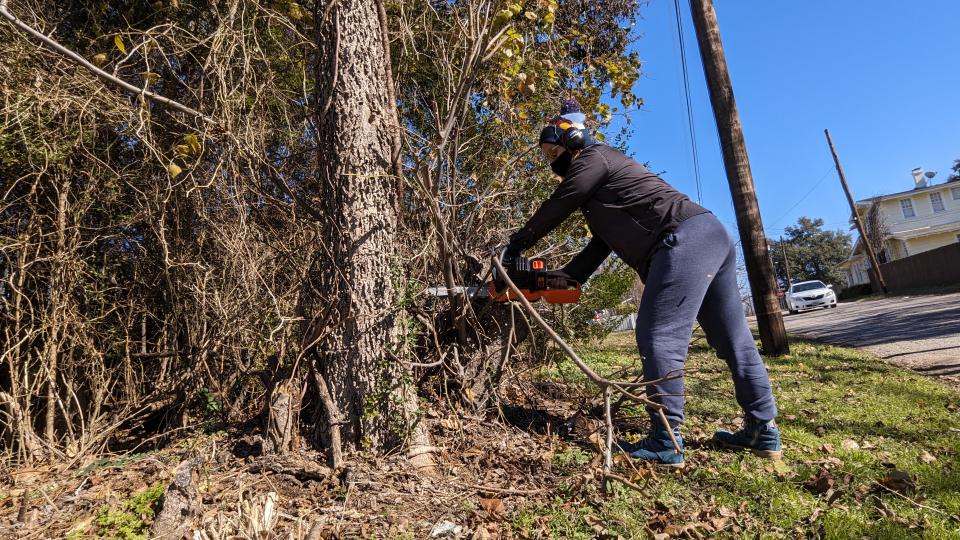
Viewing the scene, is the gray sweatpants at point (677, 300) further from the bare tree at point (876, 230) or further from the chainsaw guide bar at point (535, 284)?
the bare tree at point (876, 230)

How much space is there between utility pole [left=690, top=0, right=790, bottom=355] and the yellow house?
1438 inches

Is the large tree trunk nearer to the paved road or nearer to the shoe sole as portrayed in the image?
the shoe sole

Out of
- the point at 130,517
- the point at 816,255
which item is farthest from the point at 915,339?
the point at 816,255

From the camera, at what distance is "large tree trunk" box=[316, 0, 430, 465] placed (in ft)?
9.09

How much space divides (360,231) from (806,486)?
2412mm

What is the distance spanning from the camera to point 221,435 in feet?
10.4

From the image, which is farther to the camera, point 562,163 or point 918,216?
point 918,216

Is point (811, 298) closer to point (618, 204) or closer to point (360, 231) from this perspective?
point (618, 204)

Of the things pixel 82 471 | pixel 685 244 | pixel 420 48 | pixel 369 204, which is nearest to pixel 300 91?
pixel 420 48

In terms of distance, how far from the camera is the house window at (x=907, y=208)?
126 ft

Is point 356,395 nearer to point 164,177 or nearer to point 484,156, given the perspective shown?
point 164,177

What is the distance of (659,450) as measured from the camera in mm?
2758

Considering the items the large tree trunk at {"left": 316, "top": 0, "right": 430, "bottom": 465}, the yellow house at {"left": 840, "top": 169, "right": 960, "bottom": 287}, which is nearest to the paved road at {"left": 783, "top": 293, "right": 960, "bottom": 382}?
the large tree trunk at {"left": 316, "top": 0, "right": 430, "bottom": 465}

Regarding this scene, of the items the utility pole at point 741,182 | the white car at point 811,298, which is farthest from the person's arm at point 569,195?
the white car at point 811,298
